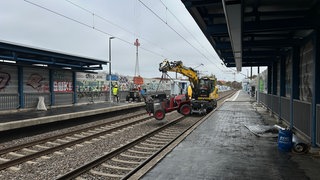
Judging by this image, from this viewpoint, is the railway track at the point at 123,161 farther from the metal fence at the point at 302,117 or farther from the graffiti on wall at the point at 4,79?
the graffiti on wall at the point at 4,79

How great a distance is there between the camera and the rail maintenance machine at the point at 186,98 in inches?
602

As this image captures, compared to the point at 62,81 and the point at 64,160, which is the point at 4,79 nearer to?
the point at 62,81

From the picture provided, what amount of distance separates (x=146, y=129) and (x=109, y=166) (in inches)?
245

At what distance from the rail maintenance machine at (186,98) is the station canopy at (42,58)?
6565mm

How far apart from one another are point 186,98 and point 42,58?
9488 mm

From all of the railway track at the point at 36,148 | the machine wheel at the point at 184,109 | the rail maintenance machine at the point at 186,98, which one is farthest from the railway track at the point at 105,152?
the machine wheel at the point at 184,109

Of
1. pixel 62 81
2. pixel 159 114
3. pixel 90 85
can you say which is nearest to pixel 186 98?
pixel 159 114

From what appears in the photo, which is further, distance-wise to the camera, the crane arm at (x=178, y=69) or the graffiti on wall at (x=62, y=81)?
the graffiti on wall at (x=62, y=81)

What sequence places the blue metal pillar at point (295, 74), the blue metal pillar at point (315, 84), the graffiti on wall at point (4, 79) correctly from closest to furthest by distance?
the blue metal pillar at point (315, 84) → the blue metal pillar at point (295, 74) → the graffiti on wall at point (4, 79)

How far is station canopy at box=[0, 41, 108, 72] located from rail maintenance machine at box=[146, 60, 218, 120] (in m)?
6.57

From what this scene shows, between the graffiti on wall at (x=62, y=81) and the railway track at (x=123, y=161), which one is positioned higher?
the graffiti on wall at (x=62, y=81)

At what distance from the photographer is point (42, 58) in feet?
62.0

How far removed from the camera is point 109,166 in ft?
23.8

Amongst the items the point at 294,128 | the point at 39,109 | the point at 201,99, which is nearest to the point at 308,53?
the point at 294,128
